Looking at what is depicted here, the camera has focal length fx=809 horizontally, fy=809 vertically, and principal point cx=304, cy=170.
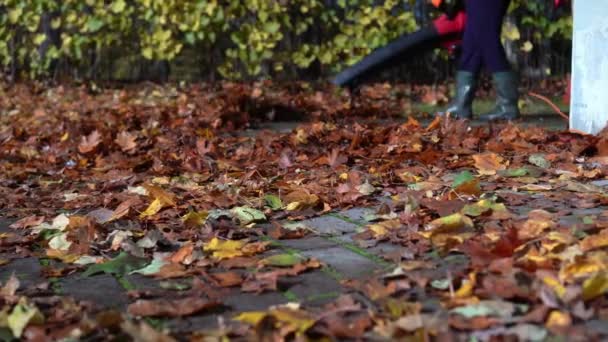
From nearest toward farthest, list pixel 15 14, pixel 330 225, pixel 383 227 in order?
1. pixel 383 227
2. pixel 330 225
3. pixel 15 14

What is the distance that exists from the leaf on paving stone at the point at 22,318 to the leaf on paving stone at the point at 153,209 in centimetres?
104

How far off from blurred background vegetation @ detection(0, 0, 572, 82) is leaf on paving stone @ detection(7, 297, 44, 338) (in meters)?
6.85

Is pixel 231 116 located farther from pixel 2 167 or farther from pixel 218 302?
pixel 218 302

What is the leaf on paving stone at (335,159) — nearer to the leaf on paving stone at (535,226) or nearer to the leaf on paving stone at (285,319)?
the leaf on paving stone at (535,226)

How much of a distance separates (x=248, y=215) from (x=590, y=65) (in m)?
2.34

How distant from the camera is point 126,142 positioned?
4.96 meters

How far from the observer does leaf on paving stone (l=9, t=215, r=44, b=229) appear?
115 inches

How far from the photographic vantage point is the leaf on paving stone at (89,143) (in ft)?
15.9

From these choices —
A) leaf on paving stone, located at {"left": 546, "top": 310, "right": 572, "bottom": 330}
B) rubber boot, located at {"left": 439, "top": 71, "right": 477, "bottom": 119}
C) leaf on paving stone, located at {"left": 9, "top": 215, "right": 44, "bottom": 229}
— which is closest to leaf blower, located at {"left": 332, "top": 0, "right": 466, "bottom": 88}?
rubber boot, located at {"left": 439, "top": 71, "right": 477, "bottom": 119}

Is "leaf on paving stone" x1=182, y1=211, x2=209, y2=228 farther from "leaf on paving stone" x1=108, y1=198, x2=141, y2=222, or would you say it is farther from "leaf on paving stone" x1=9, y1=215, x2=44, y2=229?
"leaf on paving stone" x1=9, y1=215, x2=44, y2=229

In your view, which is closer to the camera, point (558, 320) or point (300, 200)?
point (558, 320)

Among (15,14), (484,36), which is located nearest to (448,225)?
(484,36)

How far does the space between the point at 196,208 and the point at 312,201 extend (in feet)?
1.43

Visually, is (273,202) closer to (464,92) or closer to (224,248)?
(224,248)
